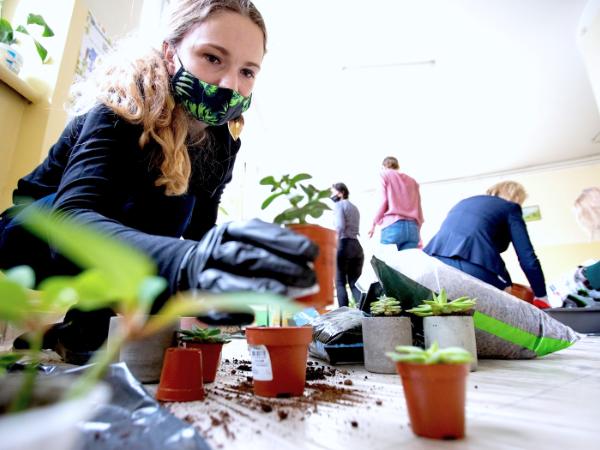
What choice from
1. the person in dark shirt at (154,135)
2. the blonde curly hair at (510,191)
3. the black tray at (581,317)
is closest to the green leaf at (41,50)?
the person in dark shirt at (154,135)

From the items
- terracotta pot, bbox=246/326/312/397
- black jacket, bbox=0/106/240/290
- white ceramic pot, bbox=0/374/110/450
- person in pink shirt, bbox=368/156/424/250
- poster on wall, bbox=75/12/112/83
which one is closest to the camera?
white ceramic pot, bbox=0/374/110/450

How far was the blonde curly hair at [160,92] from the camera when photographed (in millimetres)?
783

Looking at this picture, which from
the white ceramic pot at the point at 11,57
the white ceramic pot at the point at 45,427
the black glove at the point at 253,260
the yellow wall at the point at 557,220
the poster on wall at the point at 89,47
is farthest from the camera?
the yellow wall at the point at 557,220

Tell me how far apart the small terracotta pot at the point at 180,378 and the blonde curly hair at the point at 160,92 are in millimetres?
393

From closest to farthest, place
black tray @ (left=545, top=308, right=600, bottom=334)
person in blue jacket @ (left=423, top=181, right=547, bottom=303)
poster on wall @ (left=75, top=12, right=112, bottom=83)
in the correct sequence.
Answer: poster on wall @ (left=75, top=12, right=112, bottom=83)
person in blue jacket @ (left=423, top=181, right=547, bottom=303)
black tray @ (left=545, top=308, right=600, bottom=334)

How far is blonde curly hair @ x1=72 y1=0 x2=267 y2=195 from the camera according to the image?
78 cm

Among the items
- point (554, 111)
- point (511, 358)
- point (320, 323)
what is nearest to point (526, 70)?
point (554, 111)

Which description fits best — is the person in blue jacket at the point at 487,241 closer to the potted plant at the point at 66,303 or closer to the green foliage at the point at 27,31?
the potted plant at the point at 66,303

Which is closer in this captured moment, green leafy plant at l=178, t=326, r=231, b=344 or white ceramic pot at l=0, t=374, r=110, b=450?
white ceramic pot at l=0, t=374, r=110, b=450

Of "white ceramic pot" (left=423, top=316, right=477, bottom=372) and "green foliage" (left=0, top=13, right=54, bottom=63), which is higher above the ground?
"green foliage" (left=0, top=13, right=54, bottom=63)

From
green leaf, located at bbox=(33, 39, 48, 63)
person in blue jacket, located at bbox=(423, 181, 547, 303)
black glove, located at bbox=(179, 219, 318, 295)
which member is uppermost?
green leaf, located at bbox=(33, 39, 48, 63)

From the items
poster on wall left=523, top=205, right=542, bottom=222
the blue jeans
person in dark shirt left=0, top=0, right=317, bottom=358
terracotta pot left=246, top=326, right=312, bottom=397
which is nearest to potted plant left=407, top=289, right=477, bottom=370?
terracotta pot left=246, top=326, right=312, bottom=397

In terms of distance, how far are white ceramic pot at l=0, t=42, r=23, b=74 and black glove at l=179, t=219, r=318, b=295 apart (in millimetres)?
1282

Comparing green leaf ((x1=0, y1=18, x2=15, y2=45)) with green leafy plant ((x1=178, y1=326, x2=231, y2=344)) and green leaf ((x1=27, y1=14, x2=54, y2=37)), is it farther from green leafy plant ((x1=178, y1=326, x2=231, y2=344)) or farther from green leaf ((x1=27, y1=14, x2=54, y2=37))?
green leafy plant ((x1=178, y1=326, x2=231, y2=344))
